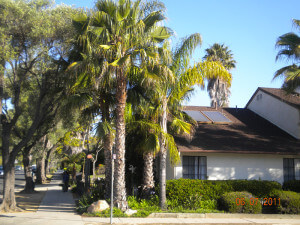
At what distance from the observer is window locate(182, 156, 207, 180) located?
54.2 ft

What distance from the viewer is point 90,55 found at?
13.0 metres

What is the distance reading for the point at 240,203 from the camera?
13.7 m

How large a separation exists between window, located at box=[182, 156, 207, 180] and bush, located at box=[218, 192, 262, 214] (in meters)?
2.76

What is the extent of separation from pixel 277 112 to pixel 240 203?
927 centimetres

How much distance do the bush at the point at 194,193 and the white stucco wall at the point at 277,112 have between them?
7363 millimetres

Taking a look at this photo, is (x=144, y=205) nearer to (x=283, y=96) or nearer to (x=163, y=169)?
(x=163, y=169)

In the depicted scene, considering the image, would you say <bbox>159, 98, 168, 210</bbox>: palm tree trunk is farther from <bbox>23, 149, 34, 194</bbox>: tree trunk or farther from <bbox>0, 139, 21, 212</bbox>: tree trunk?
<bbox>23, 149, 34, 194</bbox>: tree trunk

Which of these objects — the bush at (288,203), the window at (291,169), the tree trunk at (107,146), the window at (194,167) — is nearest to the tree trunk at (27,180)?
the tree trunk at (107,146)

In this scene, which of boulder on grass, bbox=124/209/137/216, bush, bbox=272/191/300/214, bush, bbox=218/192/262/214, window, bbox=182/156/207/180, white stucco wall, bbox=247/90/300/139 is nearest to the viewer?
boulder on grass, bbox=124/209/137/216

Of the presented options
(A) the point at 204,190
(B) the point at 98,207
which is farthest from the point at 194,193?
(B) the point at 98,207

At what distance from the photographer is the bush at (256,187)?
48.3 ft

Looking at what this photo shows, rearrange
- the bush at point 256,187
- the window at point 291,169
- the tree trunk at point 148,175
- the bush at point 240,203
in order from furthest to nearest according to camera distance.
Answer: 1. the window at point 291,169
2. the bush at point 256,187
3. the tree trunk at point 148,175
4. the bush at point 240,203

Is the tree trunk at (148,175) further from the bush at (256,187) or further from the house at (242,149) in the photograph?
the bush at (256,187)
